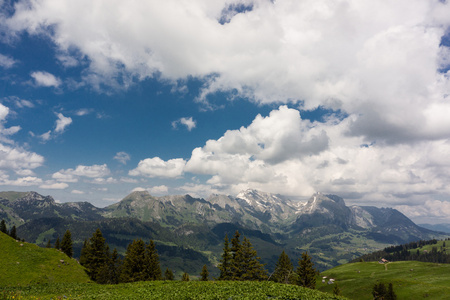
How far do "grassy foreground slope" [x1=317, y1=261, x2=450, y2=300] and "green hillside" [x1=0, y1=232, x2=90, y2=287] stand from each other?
138 metres

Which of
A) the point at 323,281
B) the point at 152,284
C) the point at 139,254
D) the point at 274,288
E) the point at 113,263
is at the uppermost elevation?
the point at 274,288

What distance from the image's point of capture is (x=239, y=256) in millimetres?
65625

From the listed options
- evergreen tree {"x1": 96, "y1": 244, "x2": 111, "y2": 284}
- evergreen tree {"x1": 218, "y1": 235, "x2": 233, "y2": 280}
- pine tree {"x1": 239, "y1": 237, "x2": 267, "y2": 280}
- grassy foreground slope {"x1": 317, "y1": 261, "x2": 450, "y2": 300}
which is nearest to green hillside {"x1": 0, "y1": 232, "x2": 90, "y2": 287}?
evergreen tree {"x1": 96, "y1": 244, "x2": 111, "y2": 284}

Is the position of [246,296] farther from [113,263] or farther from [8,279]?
[113,263]

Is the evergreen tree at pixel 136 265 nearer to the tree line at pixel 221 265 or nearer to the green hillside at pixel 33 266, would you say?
the tree line at pixel 221 265

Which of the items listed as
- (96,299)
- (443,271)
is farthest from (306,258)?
(443,271)

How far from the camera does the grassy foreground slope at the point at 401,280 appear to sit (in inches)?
4280

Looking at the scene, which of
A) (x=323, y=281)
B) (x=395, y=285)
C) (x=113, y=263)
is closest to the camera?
(x=113, y=263)

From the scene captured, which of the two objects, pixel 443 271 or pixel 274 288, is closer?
pixel 274 288

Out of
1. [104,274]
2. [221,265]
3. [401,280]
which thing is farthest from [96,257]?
[401,280]

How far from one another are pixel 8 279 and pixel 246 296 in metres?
63.4

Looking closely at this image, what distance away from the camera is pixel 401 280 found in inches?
5059

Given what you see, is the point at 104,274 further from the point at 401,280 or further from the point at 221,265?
the point at 401,280

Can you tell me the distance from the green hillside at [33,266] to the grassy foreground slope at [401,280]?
454ft
